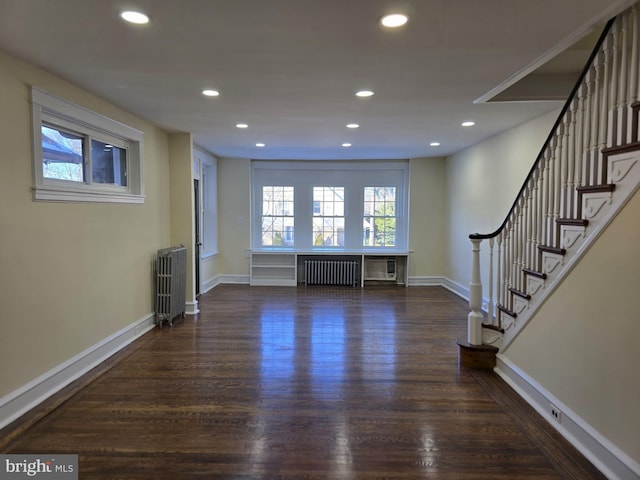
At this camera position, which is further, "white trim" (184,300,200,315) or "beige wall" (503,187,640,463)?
"white trim" (184,300,200,315)

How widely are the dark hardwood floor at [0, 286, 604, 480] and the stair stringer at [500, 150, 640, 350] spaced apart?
794mm

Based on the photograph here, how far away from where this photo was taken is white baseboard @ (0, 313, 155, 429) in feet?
8.44

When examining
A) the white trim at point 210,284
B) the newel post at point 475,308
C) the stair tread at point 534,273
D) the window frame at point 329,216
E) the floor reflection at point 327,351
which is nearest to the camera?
the stair tread at point 534,273

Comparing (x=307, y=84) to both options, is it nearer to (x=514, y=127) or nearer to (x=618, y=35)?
(x=618, y=35)

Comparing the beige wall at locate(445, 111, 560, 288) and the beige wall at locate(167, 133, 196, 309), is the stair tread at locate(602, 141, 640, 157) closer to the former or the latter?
the beige wall at locate(445, 111, 560, 288)

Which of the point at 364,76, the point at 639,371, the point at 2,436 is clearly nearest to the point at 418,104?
the point at 364,76

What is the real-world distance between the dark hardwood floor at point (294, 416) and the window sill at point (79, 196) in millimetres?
1501

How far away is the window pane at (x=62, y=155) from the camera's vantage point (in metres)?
3.01

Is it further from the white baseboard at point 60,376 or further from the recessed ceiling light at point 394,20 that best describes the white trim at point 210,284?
the recessed ceiling light at point 394,20

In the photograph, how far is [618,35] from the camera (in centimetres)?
218

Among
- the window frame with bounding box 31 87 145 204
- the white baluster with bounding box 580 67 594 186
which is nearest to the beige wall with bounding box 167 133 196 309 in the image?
the window frame with bounding box 31 87 145 204

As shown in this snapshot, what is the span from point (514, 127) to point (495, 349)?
2.76m

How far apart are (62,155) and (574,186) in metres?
3.90

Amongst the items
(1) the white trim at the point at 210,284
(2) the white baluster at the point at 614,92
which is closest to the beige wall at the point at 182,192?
(1) the white trim at the point at 210,284
